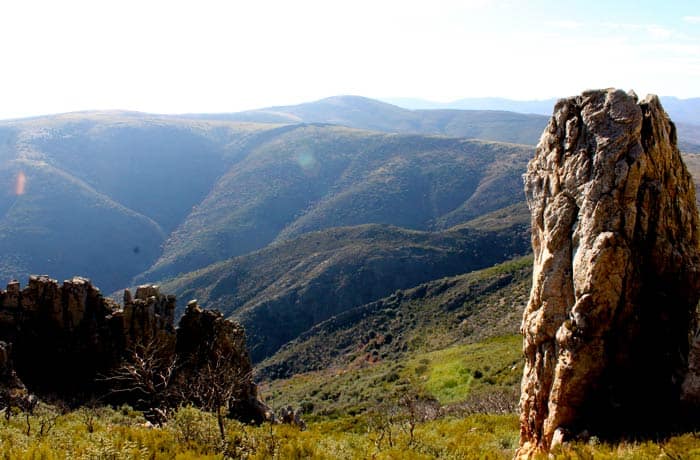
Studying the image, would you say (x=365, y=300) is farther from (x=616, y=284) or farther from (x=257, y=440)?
(x=616, y=284)

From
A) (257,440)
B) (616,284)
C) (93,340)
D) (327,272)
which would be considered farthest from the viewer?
(327,272)

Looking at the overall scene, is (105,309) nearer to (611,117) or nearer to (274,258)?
(611,117)

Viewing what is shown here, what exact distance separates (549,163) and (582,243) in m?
2.57

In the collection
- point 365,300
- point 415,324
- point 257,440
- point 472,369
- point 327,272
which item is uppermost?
point 257,440

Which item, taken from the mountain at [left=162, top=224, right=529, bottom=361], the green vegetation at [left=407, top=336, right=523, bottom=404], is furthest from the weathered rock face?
the mountain at [left=162, top=224, right=529, bottom=361]

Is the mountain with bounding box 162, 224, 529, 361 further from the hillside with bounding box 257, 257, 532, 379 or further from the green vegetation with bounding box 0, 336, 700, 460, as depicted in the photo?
the green vegetation with bounding box 0, 336, 700, 460

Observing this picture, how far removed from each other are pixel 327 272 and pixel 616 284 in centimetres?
11087

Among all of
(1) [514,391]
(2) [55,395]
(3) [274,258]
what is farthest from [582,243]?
(3) [274,258]

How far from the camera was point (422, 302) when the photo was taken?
9225 centimetres

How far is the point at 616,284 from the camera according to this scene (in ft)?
33.0

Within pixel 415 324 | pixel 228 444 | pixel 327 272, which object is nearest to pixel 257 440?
pixel 228 444

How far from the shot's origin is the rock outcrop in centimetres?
2395

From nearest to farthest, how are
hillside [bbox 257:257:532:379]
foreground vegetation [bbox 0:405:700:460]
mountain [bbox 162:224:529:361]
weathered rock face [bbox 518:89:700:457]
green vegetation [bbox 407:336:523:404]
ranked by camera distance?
1. foreground vegetation [bbox 0:405:700:460]
2. weathered rock face [bbox 518:89:700:457]
3. green vegetation [bbox 407:336:523:404]
4. hillside [bbox 257:257:532:379]
5. mountain [bbox 162:224:529:361]

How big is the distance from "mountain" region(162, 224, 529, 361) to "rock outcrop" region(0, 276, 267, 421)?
77086 millimetres
